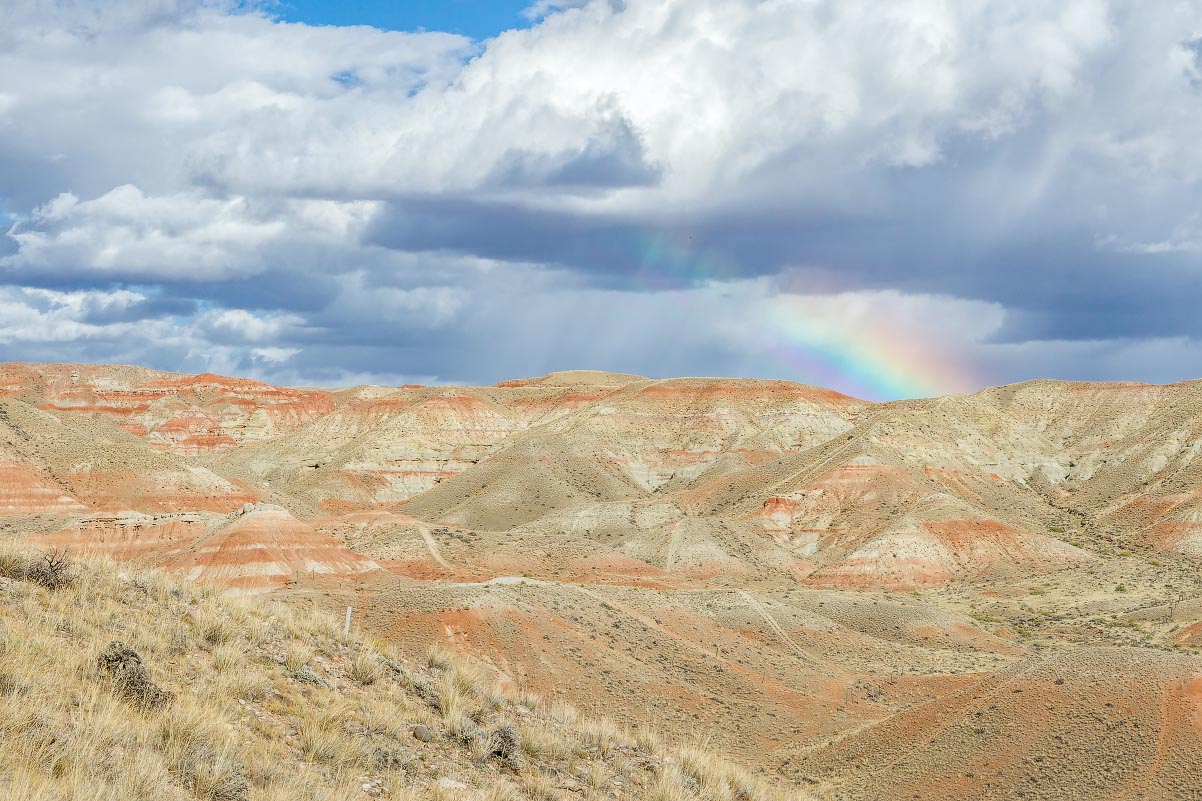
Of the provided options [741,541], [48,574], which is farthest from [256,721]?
[741,541]

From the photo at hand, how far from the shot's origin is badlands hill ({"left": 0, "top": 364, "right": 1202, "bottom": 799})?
111ft

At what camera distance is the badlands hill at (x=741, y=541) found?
33.8 m

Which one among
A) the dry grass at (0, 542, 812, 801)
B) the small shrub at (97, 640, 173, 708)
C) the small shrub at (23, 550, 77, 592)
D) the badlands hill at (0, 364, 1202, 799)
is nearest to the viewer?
the dry grass at (0, 542, 812, 801)

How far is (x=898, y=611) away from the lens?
67.7 meters

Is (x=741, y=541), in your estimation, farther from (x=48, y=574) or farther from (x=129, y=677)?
(x=129, y=677)

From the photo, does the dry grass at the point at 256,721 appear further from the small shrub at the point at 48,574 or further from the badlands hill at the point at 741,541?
the badlands hill at the point at 741,541

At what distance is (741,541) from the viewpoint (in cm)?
9481

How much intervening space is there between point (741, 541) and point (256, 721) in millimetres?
84593

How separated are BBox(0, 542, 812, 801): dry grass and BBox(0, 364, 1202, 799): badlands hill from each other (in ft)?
60.2

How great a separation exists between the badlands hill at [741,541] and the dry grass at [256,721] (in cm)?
1836

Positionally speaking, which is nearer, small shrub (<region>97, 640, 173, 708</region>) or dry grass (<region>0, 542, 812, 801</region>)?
dry grass (<region>0, 542, 812, 801</region>)

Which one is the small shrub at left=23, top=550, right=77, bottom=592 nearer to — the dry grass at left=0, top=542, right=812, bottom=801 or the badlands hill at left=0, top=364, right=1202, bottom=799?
the dry grass at left=0, top=542, right=812, bottom=801

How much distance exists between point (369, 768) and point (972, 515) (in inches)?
3551

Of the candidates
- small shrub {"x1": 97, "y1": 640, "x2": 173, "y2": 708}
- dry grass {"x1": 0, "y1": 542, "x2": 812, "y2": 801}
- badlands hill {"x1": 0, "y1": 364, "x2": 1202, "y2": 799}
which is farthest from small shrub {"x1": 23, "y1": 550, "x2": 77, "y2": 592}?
badlands hill {"x1": 0, "y1": 364, "x2": 1202, "y2": 799}
